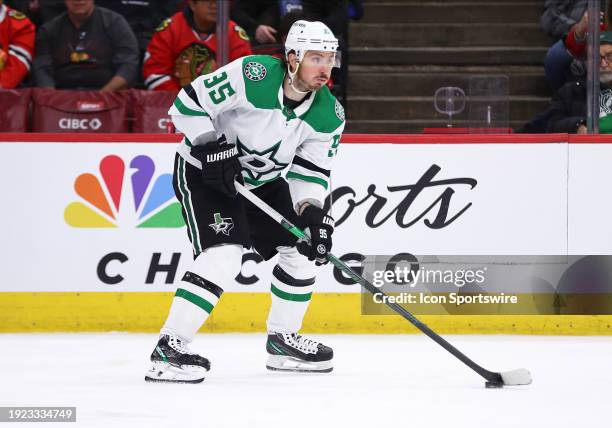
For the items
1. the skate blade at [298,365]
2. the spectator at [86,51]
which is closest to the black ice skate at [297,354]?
the skate blade at [298,365]

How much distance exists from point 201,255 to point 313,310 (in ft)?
4.70

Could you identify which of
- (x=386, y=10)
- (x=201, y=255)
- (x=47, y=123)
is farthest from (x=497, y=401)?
(x=386, y=10)

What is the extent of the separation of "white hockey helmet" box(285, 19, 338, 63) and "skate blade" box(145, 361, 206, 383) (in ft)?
3.44

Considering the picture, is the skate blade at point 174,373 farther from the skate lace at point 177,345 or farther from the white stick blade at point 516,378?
the white stick blade at point 516,378

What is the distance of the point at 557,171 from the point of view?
17.3 feet

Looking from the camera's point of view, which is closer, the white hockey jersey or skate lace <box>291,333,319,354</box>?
the white hockey jersey

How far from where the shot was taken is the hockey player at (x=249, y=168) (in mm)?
3852

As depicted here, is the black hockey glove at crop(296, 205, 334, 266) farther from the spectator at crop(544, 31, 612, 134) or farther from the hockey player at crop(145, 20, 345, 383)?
the spectator at crop(544, 31, 612, 134)

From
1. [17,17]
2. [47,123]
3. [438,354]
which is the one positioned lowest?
[438,354]

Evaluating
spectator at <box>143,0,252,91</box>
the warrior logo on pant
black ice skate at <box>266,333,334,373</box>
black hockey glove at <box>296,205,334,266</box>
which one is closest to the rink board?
spectator at <box>143,0,252,91</box>

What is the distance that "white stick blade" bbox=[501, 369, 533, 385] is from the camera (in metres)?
3.76

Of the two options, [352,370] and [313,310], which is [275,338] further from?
[313,310]

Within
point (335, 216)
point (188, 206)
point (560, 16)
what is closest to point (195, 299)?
point (188, 206)

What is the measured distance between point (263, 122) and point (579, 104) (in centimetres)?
195
